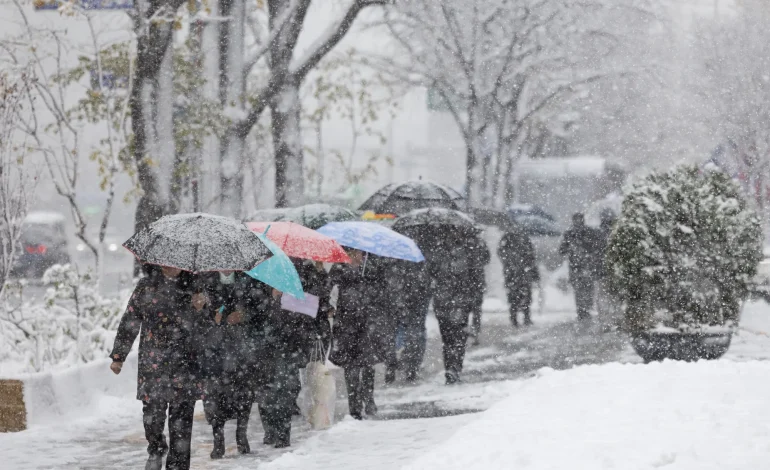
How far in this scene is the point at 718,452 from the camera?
245 inches

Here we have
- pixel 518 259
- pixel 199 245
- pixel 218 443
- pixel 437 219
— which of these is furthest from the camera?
pixel 518 259

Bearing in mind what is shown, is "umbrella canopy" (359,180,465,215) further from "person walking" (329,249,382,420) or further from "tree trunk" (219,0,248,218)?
"person walking" (329,249,382,420)

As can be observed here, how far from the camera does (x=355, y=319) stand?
33.7 feet

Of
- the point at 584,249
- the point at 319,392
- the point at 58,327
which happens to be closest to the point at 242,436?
the point at 319,392

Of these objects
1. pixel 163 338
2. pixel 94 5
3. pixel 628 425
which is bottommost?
pixel 628 425

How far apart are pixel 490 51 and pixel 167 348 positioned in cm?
2387

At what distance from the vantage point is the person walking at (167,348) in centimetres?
760

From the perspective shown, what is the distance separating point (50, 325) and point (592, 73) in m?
24.8

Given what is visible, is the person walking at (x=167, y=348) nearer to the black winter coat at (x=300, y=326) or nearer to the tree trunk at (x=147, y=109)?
the black winter coat at (x=300, y=326)

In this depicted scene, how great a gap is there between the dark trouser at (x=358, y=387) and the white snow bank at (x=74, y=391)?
2435mm

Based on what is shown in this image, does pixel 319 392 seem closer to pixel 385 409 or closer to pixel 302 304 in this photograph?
pixel 302 304

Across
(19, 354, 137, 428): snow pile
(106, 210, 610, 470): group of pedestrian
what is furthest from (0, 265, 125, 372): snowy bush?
(106, 210, 610, 470): group of pedestrian

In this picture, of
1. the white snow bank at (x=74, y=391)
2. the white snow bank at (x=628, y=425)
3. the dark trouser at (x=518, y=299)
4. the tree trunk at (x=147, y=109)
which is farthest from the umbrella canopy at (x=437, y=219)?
the dark trouser at (x=518, y=299)

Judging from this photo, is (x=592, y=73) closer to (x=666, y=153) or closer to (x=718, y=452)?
(x=666, y=153)
